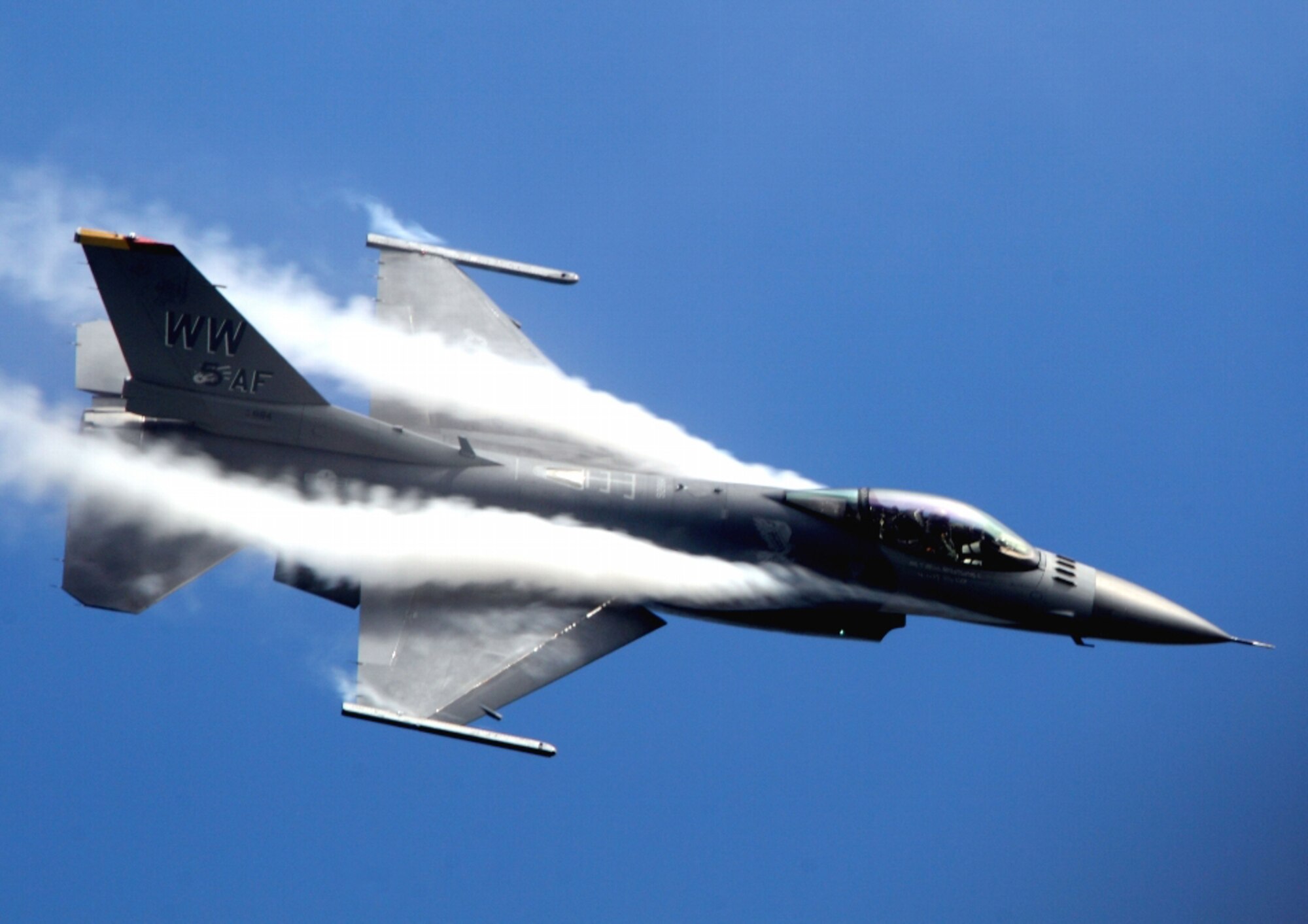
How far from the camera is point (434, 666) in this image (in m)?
20.2

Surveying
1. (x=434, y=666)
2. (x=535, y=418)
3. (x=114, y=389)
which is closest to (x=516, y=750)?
(x=434, y=666)

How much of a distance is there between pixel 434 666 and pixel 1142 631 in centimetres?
901

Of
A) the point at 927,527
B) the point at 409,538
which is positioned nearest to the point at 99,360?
the point at 409,538

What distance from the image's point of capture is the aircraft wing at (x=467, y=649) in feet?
64.6

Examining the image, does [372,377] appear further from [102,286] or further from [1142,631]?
[1142,631]

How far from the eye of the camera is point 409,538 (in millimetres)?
21062

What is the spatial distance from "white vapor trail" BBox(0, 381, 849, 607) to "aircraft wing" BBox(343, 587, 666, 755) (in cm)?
23

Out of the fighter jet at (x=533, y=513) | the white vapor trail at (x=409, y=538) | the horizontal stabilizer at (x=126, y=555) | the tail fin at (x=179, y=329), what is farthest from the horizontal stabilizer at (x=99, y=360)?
the horizontal stabilizer at (x=126, y=555)

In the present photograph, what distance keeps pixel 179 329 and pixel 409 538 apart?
3863mm

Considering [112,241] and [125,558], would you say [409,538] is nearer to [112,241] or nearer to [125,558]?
[125,558]

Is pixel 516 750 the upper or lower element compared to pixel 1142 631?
lower

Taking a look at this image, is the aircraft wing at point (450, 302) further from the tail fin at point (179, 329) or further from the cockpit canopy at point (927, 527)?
the cockpit canopy at point (927, 527)

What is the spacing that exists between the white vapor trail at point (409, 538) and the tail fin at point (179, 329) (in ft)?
3.46

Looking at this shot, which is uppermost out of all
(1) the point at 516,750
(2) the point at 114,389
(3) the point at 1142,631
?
(2) the point at 114,389
